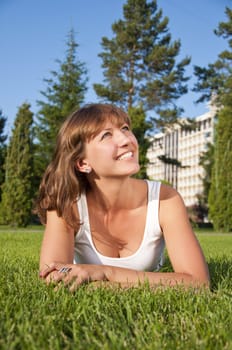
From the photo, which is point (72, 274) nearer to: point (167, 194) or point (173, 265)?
point (173, 265)

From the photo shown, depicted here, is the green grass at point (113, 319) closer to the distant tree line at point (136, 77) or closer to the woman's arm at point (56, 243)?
the woman's arm at point (56, 243)

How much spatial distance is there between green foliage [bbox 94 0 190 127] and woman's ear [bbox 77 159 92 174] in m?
27.1

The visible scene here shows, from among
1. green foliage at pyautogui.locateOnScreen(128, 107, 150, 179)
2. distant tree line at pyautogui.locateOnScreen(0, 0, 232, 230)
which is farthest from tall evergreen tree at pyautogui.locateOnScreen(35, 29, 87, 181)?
green foliage at pyautogui.locateOnScreen(128, 107, 150, 179)

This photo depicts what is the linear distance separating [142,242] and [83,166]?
1.73 ft

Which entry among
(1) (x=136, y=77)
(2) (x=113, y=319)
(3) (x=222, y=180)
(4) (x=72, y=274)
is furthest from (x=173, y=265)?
(1) (x=136, y=77)

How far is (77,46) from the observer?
3244cm

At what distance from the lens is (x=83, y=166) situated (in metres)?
2.82

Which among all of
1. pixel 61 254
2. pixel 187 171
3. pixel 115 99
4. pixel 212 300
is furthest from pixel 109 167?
pixel 187 171

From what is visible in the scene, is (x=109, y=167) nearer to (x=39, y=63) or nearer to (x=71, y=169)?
(x=71, y=169)

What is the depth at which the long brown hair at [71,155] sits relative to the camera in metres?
2.72

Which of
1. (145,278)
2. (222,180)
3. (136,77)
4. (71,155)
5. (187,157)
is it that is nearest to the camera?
(145,278)

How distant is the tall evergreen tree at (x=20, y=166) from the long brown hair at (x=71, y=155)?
782 inches

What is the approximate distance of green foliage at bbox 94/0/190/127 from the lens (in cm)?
2978

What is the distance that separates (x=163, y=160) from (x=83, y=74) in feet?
24.3
